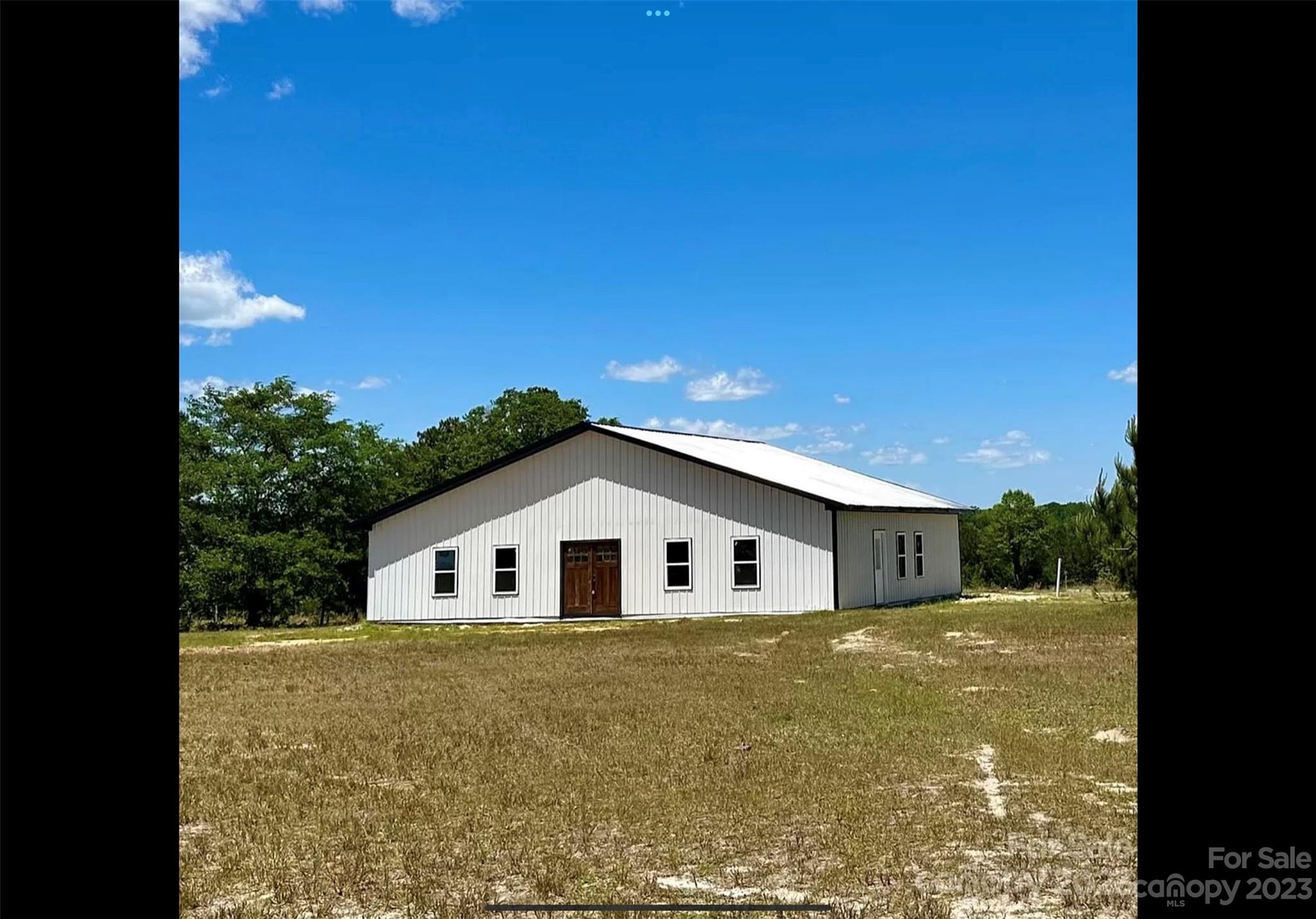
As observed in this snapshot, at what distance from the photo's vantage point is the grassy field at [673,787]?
531cm

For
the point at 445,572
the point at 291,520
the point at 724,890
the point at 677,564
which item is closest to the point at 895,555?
the point at 677,564

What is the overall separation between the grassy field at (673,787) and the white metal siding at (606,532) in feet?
32.1

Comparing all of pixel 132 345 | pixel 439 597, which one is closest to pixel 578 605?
pixel 439 597

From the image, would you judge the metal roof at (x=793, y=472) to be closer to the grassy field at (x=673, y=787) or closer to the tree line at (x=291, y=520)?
the tree line at (x=291, y=520)

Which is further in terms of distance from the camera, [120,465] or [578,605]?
[578,605]

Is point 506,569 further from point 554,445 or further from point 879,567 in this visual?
point 879,567

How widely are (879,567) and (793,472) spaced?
3.85m

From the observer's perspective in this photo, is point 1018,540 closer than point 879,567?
No

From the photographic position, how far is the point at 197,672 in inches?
658

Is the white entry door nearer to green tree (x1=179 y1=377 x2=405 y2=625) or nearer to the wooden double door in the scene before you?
the wooden double door

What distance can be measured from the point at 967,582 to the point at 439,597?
808 inches

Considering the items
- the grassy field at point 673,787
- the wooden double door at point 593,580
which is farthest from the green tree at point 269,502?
the grassy field at point 673,787

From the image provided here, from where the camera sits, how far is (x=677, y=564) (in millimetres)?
26453
